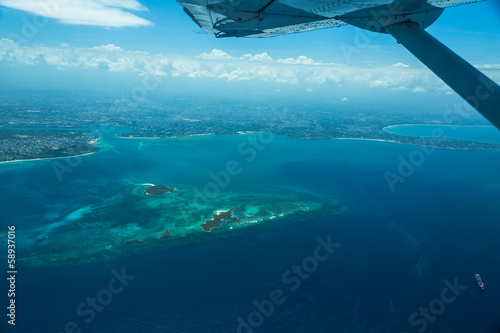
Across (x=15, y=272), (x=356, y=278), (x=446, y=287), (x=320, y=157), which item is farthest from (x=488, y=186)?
(x=15, y=272)

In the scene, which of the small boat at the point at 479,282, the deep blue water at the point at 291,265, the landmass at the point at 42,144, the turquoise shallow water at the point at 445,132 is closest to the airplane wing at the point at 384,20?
the deep blue water at the point at 291,265

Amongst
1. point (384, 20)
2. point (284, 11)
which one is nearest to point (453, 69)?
point (384, 20)

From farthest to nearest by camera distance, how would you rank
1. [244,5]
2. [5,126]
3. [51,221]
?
[5,126], [51,221], [244,5]

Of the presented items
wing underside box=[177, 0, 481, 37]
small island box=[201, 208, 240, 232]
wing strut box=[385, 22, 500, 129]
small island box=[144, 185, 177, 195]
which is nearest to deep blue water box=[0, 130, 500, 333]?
small island box=[201, 208, 240, 232]

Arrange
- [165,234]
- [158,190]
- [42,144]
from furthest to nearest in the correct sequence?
[42,144]
[158,190]
[165,234]

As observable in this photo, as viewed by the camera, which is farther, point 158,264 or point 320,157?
point 320,157

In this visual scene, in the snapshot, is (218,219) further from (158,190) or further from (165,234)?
(158,190)

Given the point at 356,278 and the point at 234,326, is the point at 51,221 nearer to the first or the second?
the point at 234,326

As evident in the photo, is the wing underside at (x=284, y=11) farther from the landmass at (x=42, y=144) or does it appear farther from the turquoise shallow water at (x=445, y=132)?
the turquoise shallow water at (x=445, y=132)
